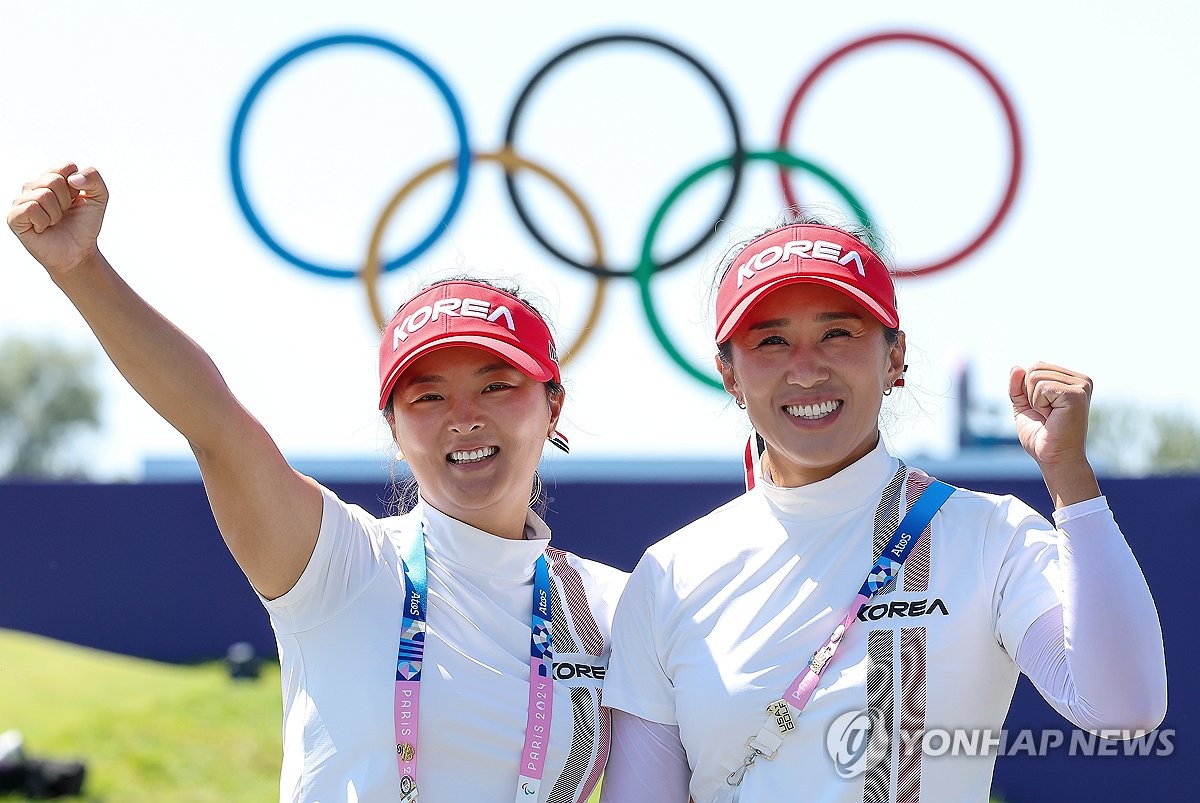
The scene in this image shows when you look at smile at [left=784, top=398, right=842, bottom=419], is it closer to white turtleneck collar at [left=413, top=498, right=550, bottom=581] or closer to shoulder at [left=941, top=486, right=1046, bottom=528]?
shoulder at [left=941, top=486, right=1046, bottom=528]

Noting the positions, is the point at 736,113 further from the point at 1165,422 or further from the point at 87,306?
the point at 1165,422

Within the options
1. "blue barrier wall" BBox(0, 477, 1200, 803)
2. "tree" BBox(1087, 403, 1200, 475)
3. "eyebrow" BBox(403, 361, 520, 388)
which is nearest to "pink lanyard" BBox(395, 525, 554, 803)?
"eyebrow" BBox(403, 361, 520, 388)

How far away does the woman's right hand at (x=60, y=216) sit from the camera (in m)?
2.70

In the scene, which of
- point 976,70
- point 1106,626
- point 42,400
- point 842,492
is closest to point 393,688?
point 842,492

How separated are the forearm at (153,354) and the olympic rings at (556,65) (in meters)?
6.60

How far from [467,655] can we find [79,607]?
20.5 ft

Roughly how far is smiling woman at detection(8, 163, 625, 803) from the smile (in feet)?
2.20

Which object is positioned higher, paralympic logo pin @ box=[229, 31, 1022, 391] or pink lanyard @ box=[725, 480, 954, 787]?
paralympic logo pin @ box=[229, 31, 1022, 391]

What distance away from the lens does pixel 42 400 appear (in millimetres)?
46219

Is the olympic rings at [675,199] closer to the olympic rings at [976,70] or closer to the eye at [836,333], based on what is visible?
the olympic rings at [976,70]

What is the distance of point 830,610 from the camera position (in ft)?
9.91

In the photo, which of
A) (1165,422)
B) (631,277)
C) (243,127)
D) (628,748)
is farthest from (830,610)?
(1165,422)

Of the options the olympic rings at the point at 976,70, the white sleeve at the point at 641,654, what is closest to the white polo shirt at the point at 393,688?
the white sleeve at the point at 641,654

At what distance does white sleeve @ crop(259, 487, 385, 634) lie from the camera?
3154 mm
